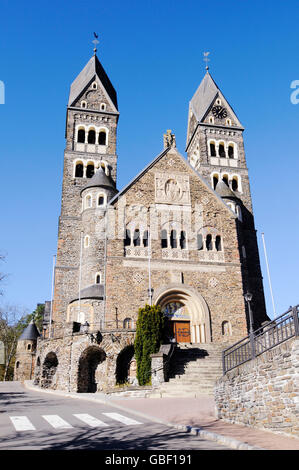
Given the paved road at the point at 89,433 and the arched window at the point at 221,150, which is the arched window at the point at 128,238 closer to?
the paved road at the point at 89,433

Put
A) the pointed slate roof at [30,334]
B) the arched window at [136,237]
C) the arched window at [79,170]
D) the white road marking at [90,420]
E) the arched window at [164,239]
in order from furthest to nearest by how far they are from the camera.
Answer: the pointed slate roof at [30,334] → the arched window at [79,170] → the arched window at [164,239] → the arched window at [136,237] → the white road marking at [90,420]

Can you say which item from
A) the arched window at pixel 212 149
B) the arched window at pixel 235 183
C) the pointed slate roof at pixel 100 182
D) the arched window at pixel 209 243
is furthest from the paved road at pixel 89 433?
the arched window at pixel 212 149

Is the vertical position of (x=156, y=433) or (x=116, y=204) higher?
(x=116, y=204)

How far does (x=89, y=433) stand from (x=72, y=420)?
2.21 meters

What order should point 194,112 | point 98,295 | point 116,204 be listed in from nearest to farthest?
point 98,295, point 116,204, point 194,112

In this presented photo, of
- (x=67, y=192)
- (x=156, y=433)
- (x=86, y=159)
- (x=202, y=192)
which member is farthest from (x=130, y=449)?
(x=86, y=159)

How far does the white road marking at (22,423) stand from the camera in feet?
32.4

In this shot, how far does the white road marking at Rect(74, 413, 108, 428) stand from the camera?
10642mm

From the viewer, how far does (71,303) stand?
28141 millimetres

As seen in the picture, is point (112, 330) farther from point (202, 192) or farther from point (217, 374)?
point (202, 192)

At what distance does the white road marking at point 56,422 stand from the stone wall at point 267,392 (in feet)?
15.1

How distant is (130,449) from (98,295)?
782 inches

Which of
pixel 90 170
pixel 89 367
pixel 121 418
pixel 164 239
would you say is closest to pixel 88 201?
pixel 164 239

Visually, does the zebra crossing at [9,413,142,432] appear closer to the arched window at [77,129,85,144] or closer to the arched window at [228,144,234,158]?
the arched window at [77,129,85,144]
